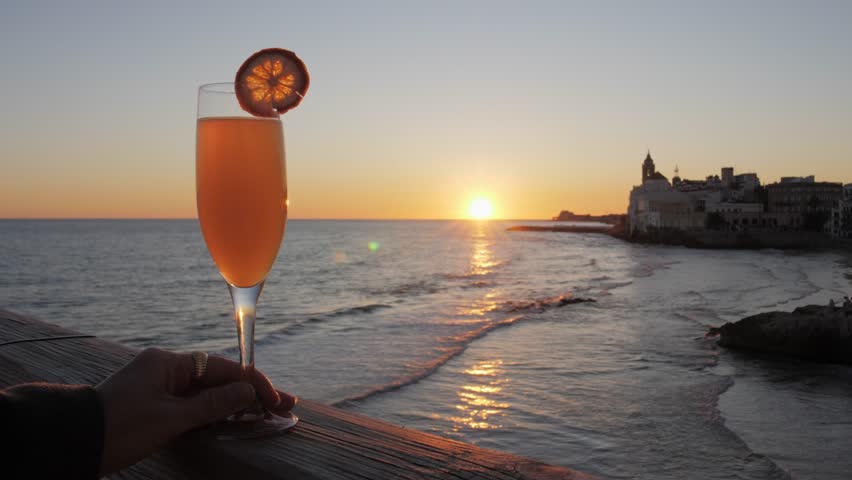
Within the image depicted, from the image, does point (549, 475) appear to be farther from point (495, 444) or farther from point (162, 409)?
point (495, 444)

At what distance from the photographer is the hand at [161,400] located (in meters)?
0.73

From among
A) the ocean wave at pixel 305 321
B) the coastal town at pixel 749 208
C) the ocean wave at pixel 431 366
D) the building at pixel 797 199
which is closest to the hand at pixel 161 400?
the ocean wave at pixel 431 366

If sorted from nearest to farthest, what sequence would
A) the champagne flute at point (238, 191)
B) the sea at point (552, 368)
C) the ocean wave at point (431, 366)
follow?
the champagne flute at point (238, 191) → the sea at point (552, 368) → the ocean wave at point (431, 366)

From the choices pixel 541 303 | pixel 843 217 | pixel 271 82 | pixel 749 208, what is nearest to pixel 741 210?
pixel 749 208

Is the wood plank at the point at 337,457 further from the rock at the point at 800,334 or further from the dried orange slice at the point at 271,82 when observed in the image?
the rock at the point at 800,334

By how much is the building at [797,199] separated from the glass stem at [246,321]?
88937 mm

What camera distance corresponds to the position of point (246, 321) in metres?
1.12

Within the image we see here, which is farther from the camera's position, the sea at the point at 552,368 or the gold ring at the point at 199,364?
the sea at the point at 552,368

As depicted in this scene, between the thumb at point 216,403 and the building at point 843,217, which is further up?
the building at point 843,217

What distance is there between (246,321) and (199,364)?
0.18m

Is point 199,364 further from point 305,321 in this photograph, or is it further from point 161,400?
point 305,321

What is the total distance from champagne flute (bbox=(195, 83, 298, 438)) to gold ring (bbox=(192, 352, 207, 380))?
19cm

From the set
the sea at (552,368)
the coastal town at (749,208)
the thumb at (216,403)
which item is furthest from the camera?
the coastal town at (749,208)

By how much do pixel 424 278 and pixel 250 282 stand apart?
22.7 meters
